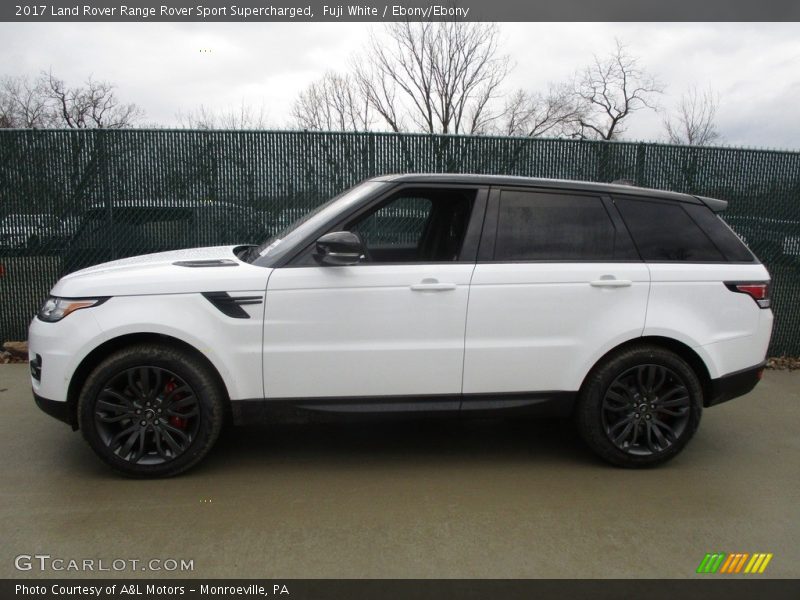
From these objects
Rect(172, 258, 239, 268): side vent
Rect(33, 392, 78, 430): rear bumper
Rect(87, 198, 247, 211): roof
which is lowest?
Rect(33, 392, 78, 430): rear bumper

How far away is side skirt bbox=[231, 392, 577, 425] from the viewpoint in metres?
3.64

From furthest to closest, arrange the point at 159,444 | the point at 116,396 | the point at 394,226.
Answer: the point at 394,226 < the point at 159,444 < the point at 116,396

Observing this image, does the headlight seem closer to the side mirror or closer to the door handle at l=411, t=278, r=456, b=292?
the side mirror

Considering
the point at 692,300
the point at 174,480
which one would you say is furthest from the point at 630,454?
the point at 174,480

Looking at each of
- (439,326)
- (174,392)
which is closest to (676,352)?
(439,326)

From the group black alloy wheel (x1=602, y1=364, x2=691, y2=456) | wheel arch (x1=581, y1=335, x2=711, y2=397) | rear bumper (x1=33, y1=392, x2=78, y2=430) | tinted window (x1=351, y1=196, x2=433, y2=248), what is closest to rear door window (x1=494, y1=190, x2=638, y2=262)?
wheel arch (x1=581, y1=335, x2=711, y2=397)

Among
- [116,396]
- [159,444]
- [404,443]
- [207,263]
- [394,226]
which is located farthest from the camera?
[394,226]

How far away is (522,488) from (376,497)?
0.90m

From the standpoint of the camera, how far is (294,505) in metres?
3.40

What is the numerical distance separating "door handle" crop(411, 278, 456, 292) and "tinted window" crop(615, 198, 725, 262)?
1.33 m

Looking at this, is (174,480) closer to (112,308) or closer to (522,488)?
(112,308)

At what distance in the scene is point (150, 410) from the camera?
3557 mm

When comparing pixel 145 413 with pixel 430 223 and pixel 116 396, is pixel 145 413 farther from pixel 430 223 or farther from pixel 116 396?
pixel 430 223

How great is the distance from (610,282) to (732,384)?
1139mm
